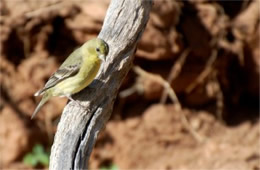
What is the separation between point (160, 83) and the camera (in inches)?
336

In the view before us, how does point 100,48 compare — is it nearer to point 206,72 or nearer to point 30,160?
point 30,160

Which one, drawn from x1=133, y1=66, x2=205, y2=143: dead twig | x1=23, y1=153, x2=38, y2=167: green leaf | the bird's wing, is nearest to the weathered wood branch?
the bird's wing

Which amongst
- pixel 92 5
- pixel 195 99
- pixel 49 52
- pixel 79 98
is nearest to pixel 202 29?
pixel 195 99

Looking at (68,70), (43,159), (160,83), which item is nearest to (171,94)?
(160,83)

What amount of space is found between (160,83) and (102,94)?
12.1 feet

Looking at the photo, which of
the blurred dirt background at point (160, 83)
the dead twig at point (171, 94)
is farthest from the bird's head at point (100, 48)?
the dead twig at point (171, 94)

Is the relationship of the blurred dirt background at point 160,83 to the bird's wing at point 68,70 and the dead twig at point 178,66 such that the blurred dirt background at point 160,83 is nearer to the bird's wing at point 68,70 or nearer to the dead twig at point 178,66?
the dead twig at point 178,66

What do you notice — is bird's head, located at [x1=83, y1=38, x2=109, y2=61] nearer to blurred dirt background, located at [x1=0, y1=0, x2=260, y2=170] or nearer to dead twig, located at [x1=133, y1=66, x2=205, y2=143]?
blurred dirt background, located at [x1=0, y1=0, x2=260, y2=170]

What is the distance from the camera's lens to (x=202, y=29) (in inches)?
340

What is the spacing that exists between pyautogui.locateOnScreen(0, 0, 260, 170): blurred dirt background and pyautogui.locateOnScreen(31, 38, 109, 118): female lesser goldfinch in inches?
90.7

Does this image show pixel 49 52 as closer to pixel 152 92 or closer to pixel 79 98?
pixel 152 92

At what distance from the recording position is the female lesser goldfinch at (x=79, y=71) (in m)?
5.16

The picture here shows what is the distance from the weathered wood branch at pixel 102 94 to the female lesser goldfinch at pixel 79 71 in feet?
0.26

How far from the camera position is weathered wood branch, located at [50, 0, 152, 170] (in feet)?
15.1
